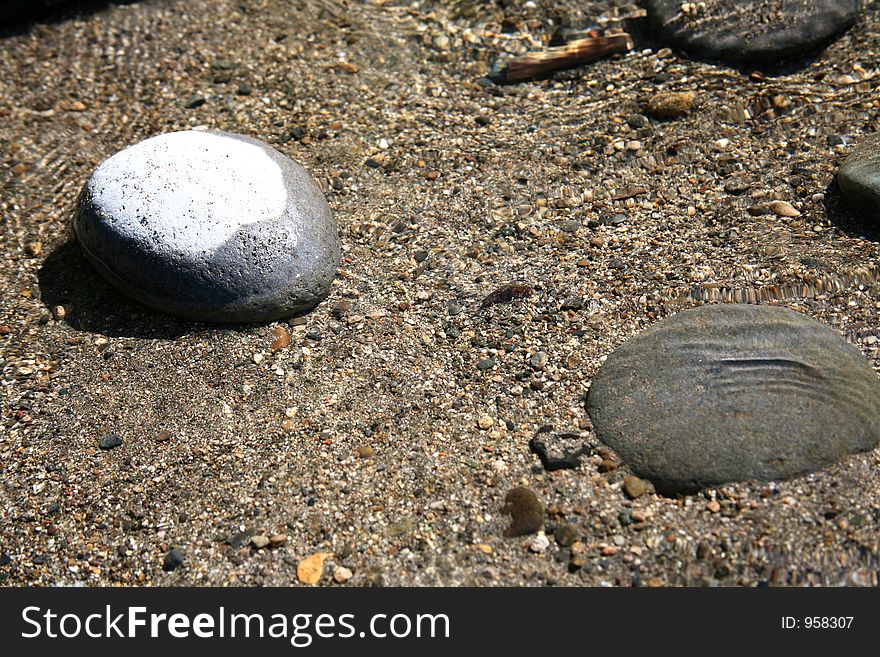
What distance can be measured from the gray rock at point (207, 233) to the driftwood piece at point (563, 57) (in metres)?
1.39

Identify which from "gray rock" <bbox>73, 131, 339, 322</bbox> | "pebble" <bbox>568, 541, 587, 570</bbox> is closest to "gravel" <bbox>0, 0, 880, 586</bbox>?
"pebble" <bbox>568, 541, 587, 570</bbox>

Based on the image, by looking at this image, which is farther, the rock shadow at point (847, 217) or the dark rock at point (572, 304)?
the rock shadow at point (847, 217)

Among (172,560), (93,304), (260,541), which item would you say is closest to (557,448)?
(260,541)

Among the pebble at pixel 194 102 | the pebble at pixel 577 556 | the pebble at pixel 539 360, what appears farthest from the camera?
the pebble at pixel 194 102

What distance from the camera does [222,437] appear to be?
2639 millimetres

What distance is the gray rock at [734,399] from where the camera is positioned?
236 cm

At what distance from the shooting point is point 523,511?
2.37 meters

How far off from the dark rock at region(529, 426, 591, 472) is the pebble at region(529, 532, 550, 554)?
218 millimetres

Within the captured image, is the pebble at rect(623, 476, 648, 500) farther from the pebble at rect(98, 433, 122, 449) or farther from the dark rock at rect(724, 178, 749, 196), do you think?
the pebble at rect(98, 433, 122, 449)

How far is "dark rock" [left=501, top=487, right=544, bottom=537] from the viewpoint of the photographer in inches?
92.1

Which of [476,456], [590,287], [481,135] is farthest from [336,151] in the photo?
[476,456]

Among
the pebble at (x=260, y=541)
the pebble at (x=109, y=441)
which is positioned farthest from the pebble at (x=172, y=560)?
the pebble at (x=109, y=441)

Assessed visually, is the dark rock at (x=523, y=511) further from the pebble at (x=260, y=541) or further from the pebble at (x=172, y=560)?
the pebble at (x=172, y=560)
